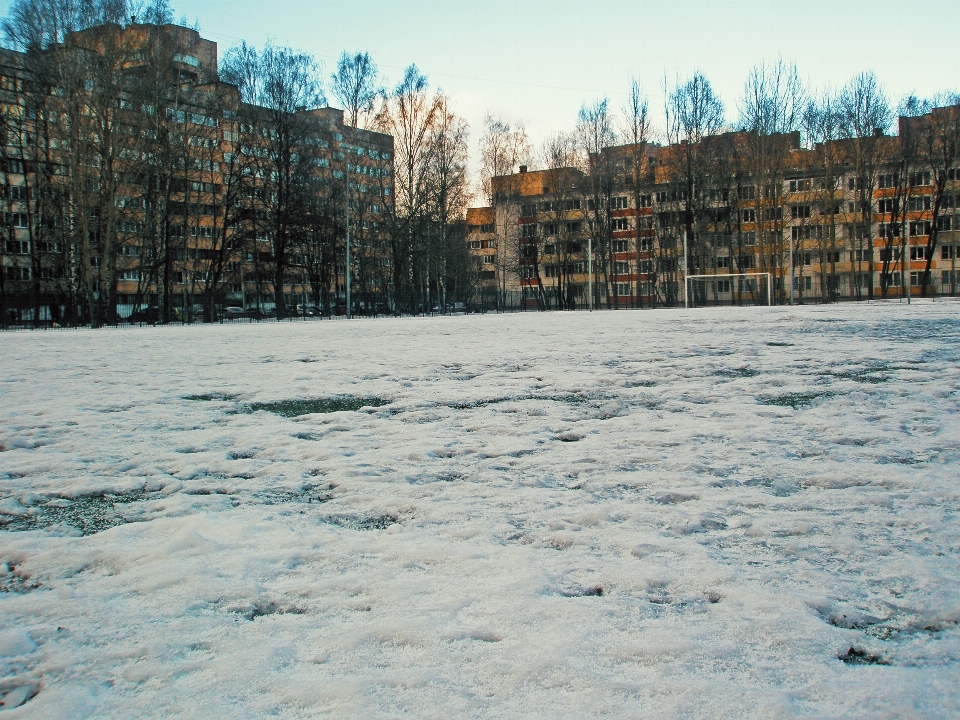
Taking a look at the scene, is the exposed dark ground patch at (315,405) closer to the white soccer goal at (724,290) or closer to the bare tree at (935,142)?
the white soccer goal at (724,290)

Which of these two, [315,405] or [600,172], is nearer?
[315,405]

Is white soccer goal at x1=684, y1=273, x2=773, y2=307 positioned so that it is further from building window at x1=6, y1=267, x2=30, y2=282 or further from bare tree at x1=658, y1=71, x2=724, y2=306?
building window at x1=6, y1=267, x2=30, y2=282

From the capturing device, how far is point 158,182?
3120 cm

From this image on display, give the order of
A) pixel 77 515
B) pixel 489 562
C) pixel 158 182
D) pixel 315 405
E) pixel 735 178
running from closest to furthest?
1. pixel 489 562
2. pixel 77 515
3. pixel 315 405
4. pixel 158 182
5. pixel 735 178

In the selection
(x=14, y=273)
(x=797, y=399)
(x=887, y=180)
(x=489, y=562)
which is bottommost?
(x=489, y=562)

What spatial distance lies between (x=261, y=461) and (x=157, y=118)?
3159 centimetres

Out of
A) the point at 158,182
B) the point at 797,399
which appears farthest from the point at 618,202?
the point at 797,399

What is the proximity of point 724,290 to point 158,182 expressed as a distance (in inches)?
1419

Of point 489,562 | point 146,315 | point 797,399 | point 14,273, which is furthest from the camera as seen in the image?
point 14,273

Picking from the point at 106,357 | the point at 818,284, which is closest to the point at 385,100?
the point at 818,284

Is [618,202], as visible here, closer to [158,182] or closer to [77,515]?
[158,182]

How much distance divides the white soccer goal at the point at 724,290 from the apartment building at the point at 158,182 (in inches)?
773

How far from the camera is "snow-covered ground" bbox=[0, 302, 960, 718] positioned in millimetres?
1431

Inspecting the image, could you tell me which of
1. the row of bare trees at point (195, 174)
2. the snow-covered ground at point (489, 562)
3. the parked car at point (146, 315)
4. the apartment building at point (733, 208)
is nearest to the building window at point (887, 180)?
the apartment building at point (733, 208)
